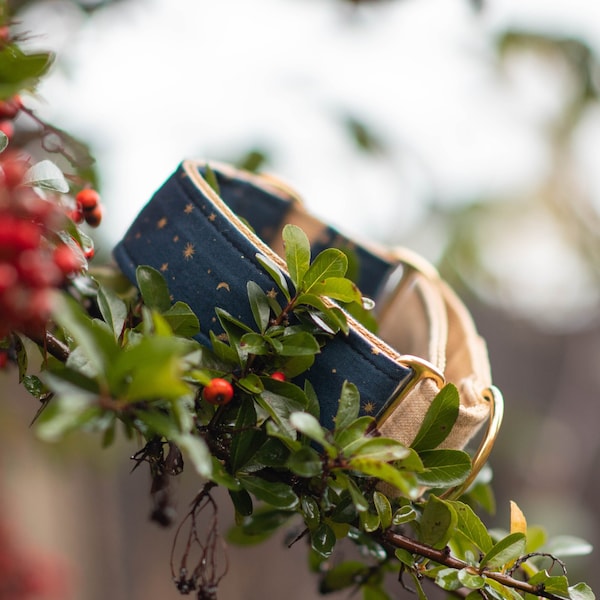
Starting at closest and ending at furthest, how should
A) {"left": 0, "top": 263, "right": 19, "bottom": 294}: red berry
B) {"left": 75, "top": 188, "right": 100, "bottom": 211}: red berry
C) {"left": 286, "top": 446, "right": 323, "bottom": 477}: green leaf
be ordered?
{"left": 0, "top": 263, "right": 19, "bottom": 294}: red berry < {"left": 286, "top": 446, "right": 323, "bottom": 477}: green leaf < {"left": 75, "top": 188, "right": 100, "bottom": 211}: red berry

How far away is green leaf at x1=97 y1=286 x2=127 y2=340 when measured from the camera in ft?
1.27

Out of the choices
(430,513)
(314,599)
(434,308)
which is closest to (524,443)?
(314,599)

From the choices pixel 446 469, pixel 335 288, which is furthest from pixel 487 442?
pixel 335 288

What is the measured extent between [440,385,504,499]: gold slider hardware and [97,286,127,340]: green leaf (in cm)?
24

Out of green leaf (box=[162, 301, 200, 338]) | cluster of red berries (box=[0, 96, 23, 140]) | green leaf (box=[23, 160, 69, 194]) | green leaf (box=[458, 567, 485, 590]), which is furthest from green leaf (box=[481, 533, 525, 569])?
cluster of red berries (box=[0, 96, 23, 140])

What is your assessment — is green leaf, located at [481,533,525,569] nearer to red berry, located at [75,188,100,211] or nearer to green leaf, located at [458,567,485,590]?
green leaf, located at [458,567,485,590]

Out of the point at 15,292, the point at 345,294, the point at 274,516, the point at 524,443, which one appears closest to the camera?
the point at 15,292

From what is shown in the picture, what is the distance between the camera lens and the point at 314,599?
185 cm

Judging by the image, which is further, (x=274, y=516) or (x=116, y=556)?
(x=116, y=556)

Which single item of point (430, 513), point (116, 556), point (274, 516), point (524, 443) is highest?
point (430, 513)

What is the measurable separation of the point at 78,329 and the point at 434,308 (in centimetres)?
37

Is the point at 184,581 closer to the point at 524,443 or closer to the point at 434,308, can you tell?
the point at 434,308

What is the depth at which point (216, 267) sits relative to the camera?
0.43 meters

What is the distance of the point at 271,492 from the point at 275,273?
13 centimetres
